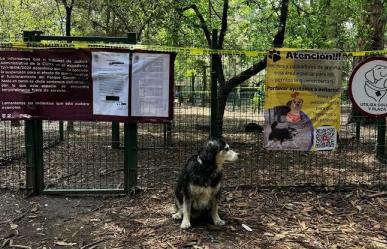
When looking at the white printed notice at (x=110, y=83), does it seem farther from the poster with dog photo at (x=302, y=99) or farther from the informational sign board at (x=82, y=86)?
the poster with dog photo at (x=302, y=99)

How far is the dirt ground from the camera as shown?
5430 millimetres

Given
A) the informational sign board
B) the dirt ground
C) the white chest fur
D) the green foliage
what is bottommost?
the dirt ground

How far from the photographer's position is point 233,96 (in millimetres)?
9586

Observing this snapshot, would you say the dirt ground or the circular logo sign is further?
the circular logo sign

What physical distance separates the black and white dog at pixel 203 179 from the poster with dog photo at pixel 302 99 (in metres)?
1.70

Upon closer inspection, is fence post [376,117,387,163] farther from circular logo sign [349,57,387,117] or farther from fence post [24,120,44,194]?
fence post [24,120,44,194]

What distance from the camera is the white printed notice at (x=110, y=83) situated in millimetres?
6797

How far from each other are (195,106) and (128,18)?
28.3ft

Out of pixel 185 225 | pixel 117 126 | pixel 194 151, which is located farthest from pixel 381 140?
pixel 117 126

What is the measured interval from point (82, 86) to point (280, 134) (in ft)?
10.4

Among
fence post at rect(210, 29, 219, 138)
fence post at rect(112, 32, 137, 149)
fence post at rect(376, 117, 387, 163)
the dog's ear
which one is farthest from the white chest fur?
fence post at rect(376, 117, 387, 163)

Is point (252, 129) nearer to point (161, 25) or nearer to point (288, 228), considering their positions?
point (288, 228)

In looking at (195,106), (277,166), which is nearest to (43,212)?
(195,106)

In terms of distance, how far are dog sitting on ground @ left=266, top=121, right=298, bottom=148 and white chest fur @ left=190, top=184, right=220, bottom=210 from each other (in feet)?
5.99
